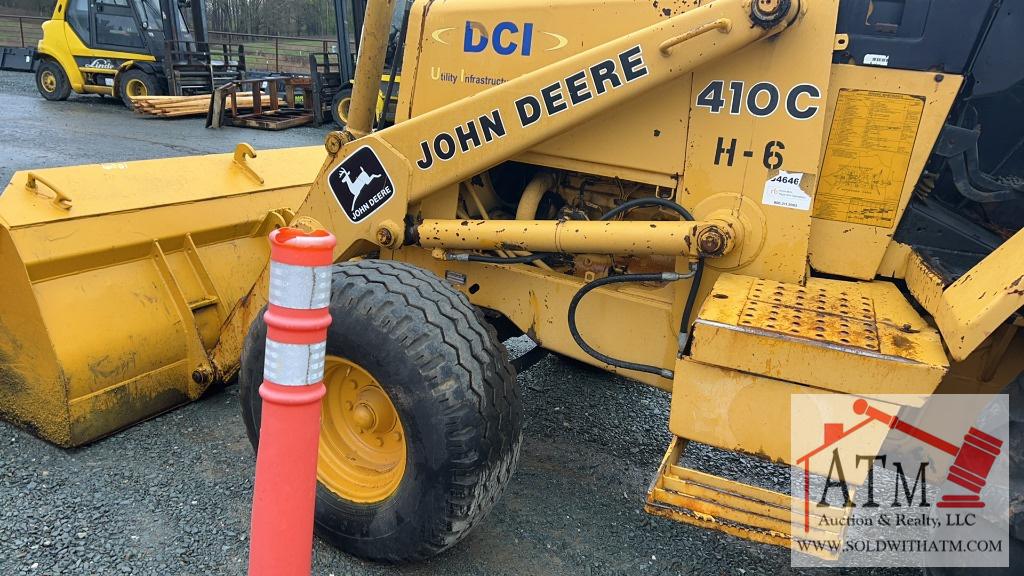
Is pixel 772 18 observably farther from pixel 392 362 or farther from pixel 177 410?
pixel 177 410

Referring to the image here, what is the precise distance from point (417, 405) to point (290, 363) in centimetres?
88

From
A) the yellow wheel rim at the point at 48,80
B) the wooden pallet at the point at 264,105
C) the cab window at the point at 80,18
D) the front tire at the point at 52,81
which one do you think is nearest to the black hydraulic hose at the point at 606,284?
the wooden pallet at the point at 264,105

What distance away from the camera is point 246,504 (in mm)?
2934

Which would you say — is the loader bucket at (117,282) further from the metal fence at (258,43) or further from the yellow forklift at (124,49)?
the metal fence at (258,43)

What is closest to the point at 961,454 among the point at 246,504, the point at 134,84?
the point at 246,504

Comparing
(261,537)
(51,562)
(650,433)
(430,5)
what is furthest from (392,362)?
(650,433)

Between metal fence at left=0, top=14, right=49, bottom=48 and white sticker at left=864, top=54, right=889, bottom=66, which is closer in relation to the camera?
white sticker at left=864, top=54, right=889, bottom=66

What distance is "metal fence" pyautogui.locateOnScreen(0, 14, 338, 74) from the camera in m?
24.2

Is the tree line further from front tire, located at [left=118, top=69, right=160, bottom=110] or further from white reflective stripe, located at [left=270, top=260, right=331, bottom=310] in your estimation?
white reflective stripe, located at [left=270, top=260, right=331, bottom=310]

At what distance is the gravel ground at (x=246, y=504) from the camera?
2.65m

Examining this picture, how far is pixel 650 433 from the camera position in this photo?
386cm

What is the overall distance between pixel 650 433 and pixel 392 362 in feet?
6.23

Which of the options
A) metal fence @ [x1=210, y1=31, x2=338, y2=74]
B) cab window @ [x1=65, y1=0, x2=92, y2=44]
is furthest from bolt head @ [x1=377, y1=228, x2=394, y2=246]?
metal fence @ [x1=210, y1=31, x2=338, y2=74]

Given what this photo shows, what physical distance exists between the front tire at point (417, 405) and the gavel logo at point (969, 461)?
113cm
